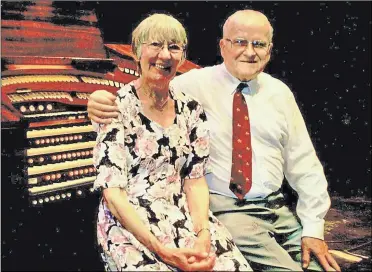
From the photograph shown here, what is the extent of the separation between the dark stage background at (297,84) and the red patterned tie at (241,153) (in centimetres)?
64

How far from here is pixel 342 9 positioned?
3.14 meters

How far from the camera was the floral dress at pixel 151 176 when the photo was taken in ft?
6.05

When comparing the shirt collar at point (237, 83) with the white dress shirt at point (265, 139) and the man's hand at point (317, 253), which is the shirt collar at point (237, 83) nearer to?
the white dress shirt at point (265, 139)

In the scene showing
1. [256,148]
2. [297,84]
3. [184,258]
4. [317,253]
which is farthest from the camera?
[297,84]

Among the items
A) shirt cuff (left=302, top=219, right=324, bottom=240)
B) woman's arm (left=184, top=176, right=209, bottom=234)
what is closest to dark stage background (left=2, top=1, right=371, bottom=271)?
woman's arm (left=184, top=176, right=209, bottom=234)

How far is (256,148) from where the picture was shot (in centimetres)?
227

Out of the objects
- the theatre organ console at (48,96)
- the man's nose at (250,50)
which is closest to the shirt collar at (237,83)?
the man's nose at (250,50)

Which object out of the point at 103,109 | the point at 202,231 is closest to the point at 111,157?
the point at 103,109

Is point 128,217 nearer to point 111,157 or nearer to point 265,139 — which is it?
point 111,157

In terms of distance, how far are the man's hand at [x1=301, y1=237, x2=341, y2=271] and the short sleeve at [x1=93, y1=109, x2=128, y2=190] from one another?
743 millimetres

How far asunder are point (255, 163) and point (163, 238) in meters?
0.57

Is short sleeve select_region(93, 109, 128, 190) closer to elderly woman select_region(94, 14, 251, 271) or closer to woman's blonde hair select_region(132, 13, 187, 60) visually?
elderly woman select_region(94, 14, 251, 271)

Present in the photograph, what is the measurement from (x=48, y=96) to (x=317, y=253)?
1207 millimetres

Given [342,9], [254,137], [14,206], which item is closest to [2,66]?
→ [14,206]
